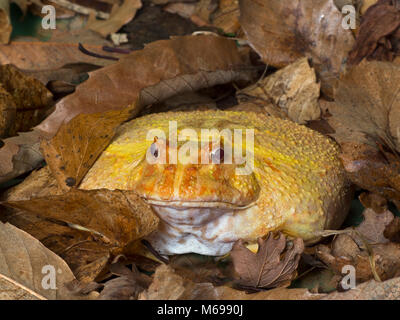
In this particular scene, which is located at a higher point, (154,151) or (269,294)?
(154,151)

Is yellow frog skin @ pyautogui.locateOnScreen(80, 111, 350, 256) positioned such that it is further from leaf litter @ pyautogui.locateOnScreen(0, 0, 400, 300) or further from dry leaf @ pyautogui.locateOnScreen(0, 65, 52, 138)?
dry leaf @ pyautogui.locateOnScreen(0, 65, 52, 138)

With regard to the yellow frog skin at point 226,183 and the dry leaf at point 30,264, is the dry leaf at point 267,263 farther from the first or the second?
the dry leaf at point 30,264

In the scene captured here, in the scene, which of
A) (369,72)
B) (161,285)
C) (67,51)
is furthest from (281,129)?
(67,51)

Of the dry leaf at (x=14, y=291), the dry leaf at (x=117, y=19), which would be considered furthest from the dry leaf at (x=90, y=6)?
the dry leaf at (x=14, y=291)

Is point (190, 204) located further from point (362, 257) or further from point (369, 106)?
point (369, 106)

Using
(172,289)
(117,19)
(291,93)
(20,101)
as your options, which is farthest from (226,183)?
(117,19)

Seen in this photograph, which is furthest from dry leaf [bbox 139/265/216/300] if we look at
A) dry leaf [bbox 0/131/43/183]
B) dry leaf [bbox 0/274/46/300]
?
dry leaf [bbox 0/131/43/183]

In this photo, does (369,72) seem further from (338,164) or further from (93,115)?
(93,115)
